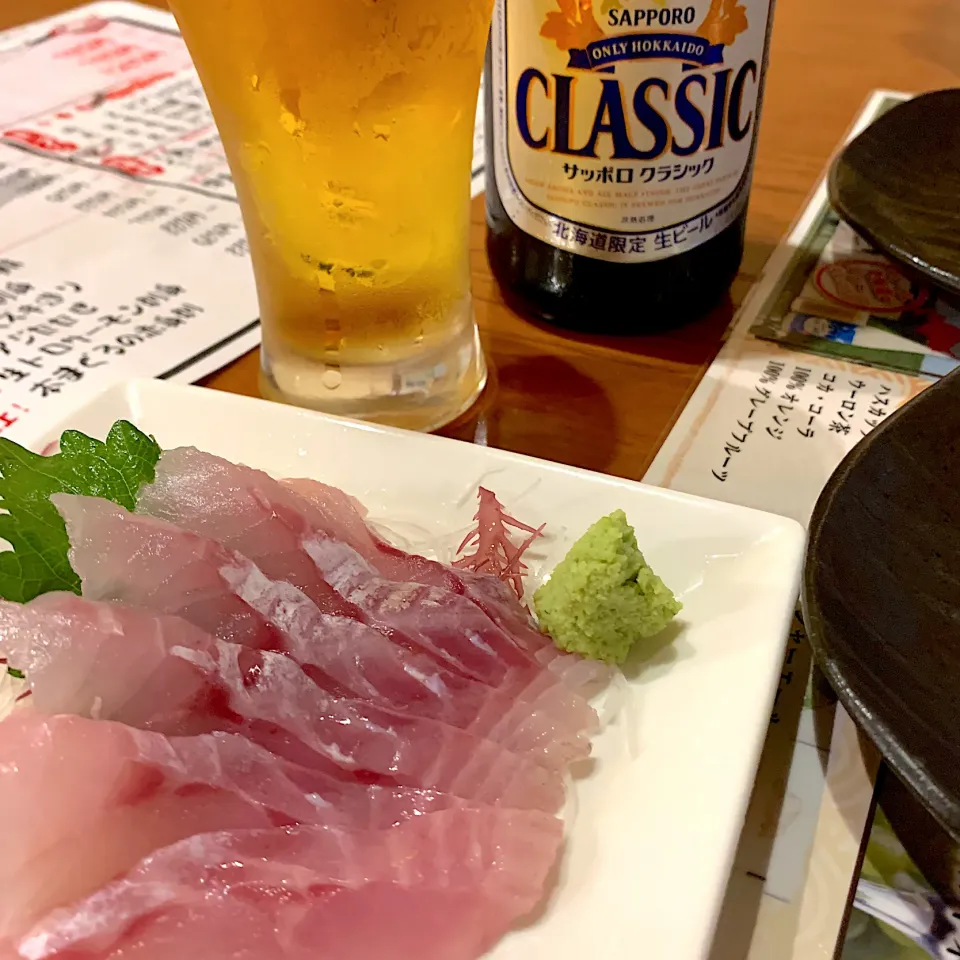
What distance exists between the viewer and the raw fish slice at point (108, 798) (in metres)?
0.44

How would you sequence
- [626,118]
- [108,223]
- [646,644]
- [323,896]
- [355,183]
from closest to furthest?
[323,896] < [646,644] < [355,183] < [626,118] < [108,223]

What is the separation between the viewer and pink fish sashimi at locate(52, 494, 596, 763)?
1.75 ft

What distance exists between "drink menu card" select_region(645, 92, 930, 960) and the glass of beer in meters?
0.23

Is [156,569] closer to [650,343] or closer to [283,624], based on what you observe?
[283,624]

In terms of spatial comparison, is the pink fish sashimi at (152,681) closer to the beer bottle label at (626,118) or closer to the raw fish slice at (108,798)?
the raw fish slice at (108,798)

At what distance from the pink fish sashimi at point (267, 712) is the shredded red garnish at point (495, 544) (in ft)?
0.44

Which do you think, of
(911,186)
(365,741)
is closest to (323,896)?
(365,741)

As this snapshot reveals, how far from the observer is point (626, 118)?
0.82 m

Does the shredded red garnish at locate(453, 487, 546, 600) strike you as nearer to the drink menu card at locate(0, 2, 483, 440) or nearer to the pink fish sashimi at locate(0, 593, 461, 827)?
the pink fish sashimi at locate(0, 593, 461, 827)

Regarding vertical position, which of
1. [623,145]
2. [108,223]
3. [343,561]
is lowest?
[108,223]

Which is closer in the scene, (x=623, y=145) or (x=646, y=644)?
(x=646, y=644)

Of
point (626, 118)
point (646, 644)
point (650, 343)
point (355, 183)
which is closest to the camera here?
point (646, 644)

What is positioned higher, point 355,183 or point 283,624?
point 355,183

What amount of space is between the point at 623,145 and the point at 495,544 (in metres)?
0.40
